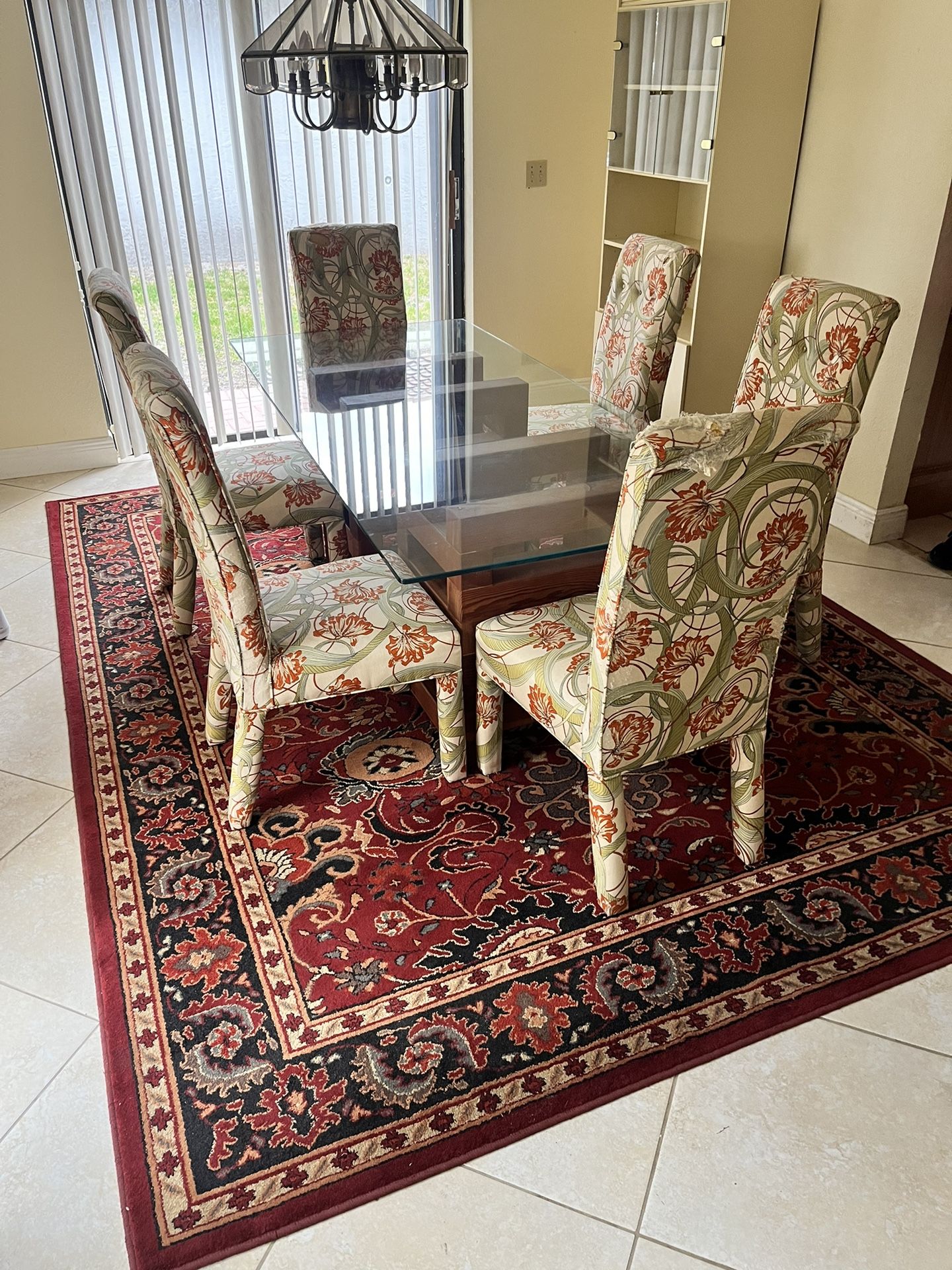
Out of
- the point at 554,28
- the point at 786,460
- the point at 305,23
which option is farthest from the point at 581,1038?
the point at 554,28

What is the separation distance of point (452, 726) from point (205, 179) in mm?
2866

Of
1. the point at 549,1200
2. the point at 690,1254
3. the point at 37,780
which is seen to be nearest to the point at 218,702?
the point at 37,780

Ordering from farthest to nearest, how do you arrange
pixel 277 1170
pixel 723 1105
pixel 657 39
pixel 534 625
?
1. pixel 657 39
2. pixel 534 625
3. pixel 723 1105
4. pixel 277 1170

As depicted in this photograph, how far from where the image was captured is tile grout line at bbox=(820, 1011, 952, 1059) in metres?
1.70

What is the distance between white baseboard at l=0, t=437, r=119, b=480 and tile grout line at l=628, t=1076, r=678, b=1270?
361 centimetres

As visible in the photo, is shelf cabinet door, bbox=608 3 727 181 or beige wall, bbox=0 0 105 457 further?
beige wall, bbox=0 0 105 457

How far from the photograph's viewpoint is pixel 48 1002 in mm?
1791

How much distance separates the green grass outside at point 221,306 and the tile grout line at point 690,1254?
140 inches

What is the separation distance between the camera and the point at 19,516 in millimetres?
3779

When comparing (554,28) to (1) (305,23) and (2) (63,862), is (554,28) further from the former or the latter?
(2) (63,862)

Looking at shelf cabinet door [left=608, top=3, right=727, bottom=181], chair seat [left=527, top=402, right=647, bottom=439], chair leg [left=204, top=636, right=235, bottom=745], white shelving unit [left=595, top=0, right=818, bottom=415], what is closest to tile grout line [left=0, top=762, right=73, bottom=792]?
chair leg [left=204, top=636, right=235, bottom=745]

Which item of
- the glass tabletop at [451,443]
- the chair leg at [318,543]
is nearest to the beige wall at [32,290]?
the glass tabletop at [451,443]

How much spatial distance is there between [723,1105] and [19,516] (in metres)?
3.33

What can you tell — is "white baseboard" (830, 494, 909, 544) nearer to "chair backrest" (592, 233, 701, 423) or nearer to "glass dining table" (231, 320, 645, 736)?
"chair backrest" (592, 233, 701, 423)
